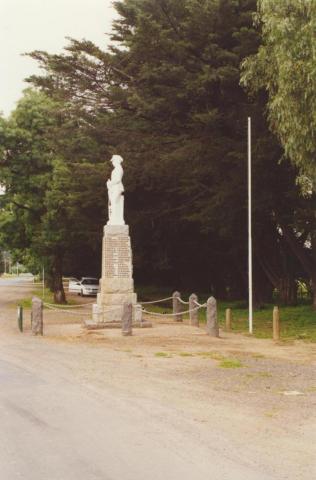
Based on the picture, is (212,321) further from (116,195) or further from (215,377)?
(215,377)

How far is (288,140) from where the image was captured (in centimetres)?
1897

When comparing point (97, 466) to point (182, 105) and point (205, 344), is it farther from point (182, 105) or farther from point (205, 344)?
point (182, 105)

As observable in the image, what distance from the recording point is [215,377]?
11797mm

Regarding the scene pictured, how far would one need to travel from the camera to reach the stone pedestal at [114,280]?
21062 millimetres

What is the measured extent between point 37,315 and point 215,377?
803 centimetres

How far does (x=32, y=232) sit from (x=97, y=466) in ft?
109

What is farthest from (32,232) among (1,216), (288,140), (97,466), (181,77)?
→ (97,466)

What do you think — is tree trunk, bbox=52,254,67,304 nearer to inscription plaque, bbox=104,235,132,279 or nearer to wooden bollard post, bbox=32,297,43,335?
inscription plaque, bbox=104,235,132,279

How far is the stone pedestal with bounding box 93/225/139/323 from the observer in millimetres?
21062

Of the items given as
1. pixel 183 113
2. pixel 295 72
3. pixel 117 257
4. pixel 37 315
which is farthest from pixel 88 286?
pixel 295 72

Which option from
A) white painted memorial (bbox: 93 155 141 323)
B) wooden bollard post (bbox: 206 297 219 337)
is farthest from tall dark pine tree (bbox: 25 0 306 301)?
wooden bollard post (bbox: 206 297 219 337)

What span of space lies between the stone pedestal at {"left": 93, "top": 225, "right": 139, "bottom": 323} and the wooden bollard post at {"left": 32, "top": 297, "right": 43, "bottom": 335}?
2.60m

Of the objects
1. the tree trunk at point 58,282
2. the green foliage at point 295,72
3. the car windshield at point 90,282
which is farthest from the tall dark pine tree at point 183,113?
the car windshield at point 90,282

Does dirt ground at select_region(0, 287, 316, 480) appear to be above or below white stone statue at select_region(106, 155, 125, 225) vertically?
below
